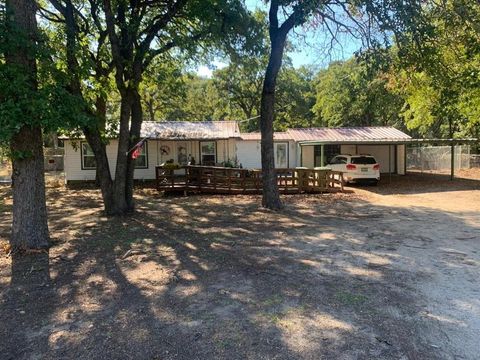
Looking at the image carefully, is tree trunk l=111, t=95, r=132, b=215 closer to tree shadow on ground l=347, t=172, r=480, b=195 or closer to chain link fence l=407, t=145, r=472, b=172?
tree shadow on ground l=347, t=172, r=480, b=195

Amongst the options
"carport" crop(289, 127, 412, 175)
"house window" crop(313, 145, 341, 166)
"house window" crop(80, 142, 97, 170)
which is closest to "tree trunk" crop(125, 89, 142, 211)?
"house window" crop(80, 142, 97, 170)

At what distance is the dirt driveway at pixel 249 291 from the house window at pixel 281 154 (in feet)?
47.9

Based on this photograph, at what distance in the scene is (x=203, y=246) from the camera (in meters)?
6.85

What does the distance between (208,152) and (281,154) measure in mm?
5487

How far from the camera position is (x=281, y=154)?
78.2ft

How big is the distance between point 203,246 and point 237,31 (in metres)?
5.68

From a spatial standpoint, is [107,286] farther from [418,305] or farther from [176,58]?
[176,58]

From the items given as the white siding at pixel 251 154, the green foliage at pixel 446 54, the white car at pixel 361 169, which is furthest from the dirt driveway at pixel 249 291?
the white siding at pixel 251 154

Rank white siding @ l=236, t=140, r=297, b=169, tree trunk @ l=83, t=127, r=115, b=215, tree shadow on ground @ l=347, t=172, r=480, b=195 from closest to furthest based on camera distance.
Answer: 1. tree trunk @ l=83, t=127, r=115, b=215
2. tree shadow on ground @ l=347, t=172, r=480, b=195
3. white siding @ l=236, t=140, r=297, b=169

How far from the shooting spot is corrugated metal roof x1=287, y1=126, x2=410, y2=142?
62.4ft

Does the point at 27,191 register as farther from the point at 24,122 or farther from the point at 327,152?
the point at 327,152

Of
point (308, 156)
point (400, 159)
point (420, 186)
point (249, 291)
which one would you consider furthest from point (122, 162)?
point (400, 159)

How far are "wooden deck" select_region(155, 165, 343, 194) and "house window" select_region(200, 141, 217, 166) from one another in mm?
4945

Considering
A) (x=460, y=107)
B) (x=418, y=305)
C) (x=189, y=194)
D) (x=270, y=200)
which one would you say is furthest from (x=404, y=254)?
(x=460, y=107)
